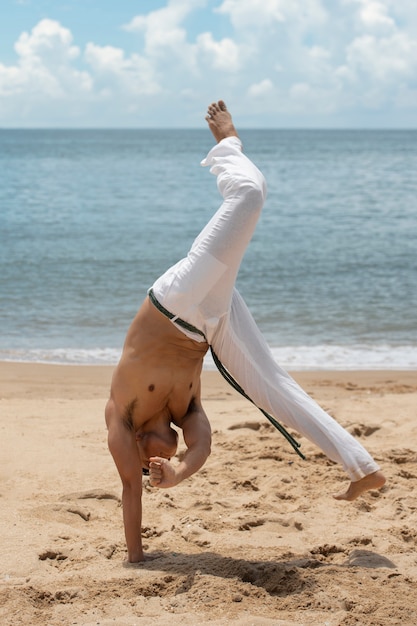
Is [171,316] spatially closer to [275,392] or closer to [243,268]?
[275,392]

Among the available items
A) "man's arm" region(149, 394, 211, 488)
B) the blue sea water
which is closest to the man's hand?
"man's arm" region(149, 394, 211, 488)

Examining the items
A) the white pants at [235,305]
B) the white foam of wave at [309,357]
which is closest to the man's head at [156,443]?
the white pants at [235,305]

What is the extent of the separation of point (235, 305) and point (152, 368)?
50cm

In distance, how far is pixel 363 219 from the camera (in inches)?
1115

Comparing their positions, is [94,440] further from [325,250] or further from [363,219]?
[363,219]

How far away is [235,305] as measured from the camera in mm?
4004

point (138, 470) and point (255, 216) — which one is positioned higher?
point (255, 216)

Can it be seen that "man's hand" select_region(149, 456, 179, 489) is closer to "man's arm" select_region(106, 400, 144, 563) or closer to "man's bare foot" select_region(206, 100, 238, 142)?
"man's arm" select_region(106, 400, 144, 563)

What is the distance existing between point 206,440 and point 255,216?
3.71 ft

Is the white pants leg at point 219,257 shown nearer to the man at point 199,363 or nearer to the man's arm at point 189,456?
the man at point 199,363

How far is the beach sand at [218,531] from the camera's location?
11.7 feet

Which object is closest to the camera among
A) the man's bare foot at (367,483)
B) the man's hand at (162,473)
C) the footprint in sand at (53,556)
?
the man's hand at (162,473)

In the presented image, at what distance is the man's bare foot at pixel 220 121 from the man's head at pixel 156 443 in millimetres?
1482

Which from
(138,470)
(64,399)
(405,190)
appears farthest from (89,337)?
(405,190)
